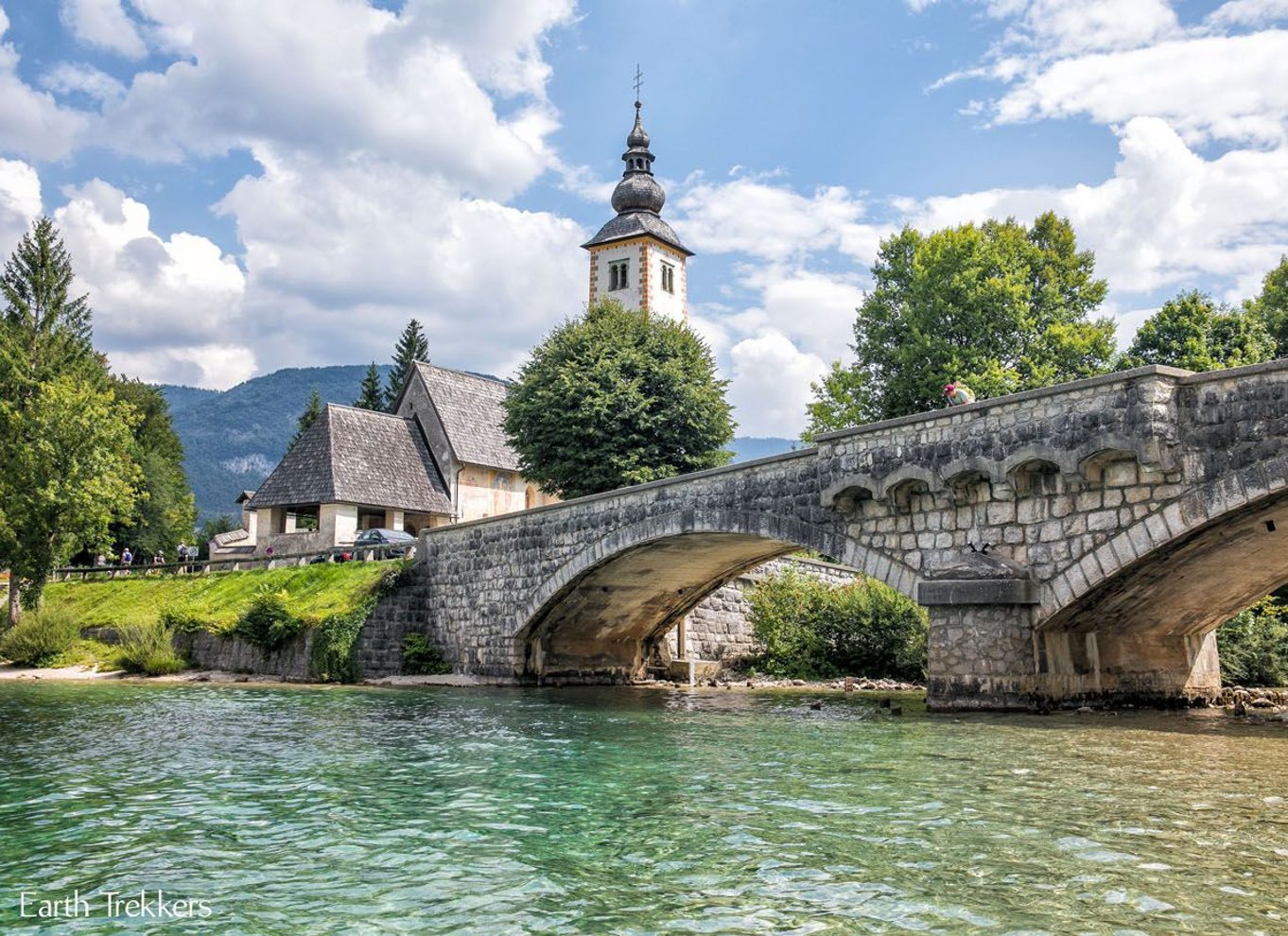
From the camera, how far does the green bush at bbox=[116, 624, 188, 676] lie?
97.3 feet

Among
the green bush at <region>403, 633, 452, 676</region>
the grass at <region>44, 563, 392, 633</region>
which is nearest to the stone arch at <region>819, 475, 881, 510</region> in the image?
the green bush at <region>403, 633, 452, 676</region>

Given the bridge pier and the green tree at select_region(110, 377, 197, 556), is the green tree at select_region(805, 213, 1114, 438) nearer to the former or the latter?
the bridge pier

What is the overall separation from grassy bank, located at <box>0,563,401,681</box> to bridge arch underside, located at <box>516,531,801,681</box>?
5004mm

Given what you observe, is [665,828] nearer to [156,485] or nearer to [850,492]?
[850,492]

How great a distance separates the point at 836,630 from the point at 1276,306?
20091mm

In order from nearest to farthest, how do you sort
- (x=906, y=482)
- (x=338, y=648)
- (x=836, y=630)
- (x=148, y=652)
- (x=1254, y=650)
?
1. (x=906, y=482)
2. (x=1254, y=650)
3. (x=338, y=648)
4. (x=836, y=630)
5. (x=148, y=652)

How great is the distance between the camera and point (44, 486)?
35.2 m

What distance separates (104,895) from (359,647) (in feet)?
71.7

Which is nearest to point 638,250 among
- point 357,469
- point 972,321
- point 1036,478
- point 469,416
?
point 469,416

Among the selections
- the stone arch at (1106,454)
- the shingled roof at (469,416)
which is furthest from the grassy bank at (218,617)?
the stone arch at (1106,454)

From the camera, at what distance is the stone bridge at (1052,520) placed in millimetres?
13203

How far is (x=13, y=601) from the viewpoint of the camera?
1448 inches

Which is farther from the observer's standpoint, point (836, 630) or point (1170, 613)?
point (836, 630)

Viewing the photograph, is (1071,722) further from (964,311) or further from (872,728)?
(964,311)
